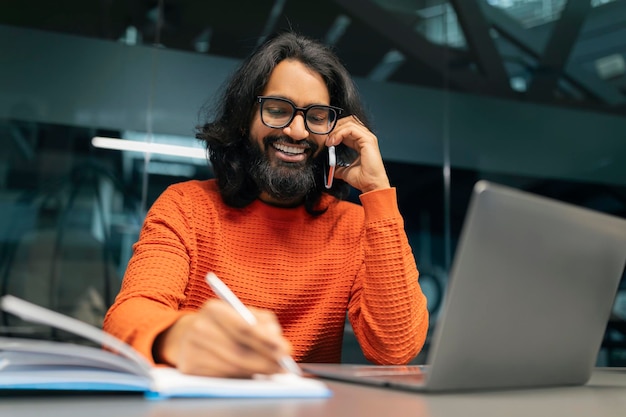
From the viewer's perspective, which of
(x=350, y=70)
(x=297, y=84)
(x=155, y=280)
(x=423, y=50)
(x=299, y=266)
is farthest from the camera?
(x=423, y=50)

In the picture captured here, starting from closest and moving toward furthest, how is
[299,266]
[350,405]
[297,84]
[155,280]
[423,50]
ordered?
[350,405] → [155,280] → [299,266] → [297,84] → [423,50]

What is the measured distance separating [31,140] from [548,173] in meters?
3.15

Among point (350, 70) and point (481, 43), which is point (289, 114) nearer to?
point (350, 70)

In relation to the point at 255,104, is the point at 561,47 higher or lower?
higher

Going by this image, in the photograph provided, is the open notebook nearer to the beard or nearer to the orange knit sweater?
the orange knit sweater

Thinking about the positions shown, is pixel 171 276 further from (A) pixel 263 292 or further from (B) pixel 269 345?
(B) pixel 269 345

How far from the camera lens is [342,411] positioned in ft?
1.77

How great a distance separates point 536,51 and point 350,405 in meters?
4.08

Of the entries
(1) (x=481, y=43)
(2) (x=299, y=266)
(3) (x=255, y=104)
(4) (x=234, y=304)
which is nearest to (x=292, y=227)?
(2) (x=299, y=266)

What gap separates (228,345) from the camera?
628 millimetres

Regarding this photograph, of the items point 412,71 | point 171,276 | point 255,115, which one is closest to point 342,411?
point 171,276

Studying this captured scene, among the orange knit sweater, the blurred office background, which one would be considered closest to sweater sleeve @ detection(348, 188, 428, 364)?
the orange knit sweater

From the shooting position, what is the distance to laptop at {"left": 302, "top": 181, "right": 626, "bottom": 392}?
589 mm

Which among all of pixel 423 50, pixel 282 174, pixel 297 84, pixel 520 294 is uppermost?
pixel 423 50
